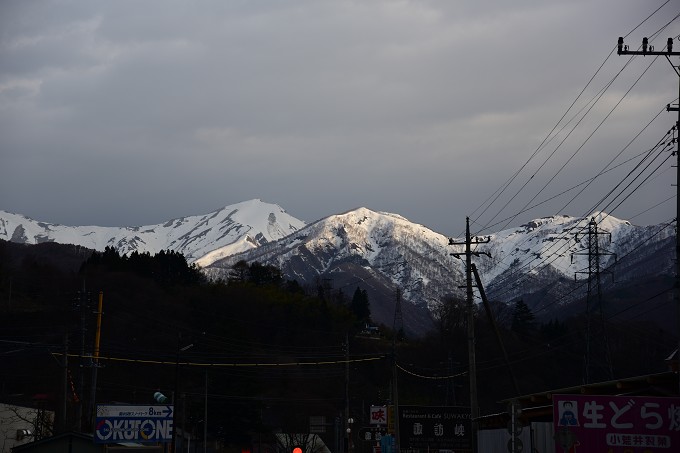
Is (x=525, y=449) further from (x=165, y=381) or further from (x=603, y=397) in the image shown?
(x=165, y=381)

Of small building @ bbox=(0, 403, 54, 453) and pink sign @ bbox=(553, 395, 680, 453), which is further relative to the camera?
small building @ bbox=(0, 403, 54, 453)

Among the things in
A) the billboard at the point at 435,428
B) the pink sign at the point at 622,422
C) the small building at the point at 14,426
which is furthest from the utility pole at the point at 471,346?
the small building at the point at 14,426

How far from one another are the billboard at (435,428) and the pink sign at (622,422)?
64.5 ft

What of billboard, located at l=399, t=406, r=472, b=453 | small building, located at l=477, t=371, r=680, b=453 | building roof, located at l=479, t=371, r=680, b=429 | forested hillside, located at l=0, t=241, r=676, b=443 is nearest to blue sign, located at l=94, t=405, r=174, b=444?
small building, located at l=477, t=371, r=680, b=453

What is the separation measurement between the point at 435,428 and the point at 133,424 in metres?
16.0

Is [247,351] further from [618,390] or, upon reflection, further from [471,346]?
[618,390]

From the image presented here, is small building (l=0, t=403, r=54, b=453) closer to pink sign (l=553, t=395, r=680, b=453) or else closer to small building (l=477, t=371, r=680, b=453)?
small building (l=477, t=371, r=680, b=453)

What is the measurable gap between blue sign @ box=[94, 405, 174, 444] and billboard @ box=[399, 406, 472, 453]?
14.1 meters

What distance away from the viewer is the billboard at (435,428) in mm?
44281

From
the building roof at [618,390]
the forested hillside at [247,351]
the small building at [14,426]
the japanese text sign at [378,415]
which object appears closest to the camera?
the building roof at [618,390]

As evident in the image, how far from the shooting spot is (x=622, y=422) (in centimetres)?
2462

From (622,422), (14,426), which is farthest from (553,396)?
(14,426)

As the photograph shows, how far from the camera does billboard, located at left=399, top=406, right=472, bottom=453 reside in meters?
44.3

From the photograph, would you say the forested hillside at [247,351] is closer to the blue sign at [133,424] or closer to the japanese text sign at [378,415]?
the japanese text sign at [378,415]
